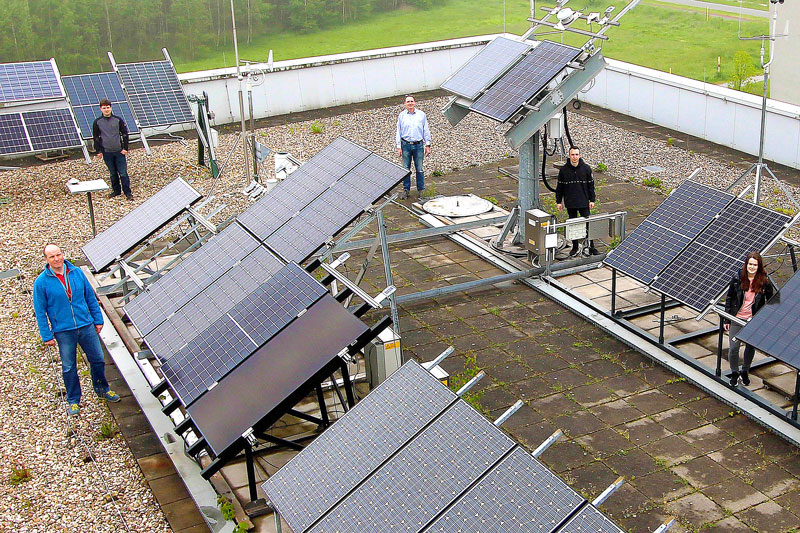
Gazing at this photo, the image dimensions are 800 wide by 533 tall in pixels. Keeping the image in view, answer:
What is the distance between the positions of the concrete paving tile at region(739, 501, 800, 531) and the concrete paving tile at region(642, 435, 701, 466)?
0.84 meters

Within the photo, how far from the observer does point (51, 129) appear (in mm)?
16750

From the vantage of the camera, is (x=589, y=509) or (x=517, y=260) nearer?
(x=589, y=509)

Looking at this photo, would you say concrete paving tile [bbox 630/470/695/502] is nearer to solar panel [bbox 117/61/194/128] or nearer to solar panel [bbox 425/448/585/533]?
solar panel [bbox 425/448/585/533]

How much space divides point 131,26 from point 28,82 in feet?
20.2

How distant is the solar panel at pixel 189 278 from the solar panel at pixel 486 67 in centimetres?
460

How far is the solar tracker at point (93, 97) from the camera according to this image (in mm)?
17531

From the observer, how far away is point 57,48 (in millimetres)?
22641

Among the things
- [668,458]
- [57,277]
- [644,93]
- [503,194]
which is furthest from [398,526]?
[644,93]

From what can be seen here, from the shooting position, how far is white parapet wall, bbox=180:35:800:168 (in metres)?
16.6

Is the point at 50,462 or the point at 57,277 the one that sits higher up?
the point at 57,277

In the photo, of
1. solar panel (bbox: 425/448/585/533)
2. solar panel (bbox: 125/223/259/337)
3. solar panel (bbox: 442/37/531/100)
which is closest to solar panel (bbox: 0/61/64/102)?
solar panel (bbox: 442/37/531/100)

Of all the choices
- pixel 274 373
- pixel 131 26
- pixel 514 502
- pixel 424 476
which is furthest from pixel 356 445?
pixel 131 26

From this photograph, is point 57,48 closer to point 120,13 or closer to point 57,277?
point 120,13

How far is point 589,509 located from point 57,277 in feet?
19.9
